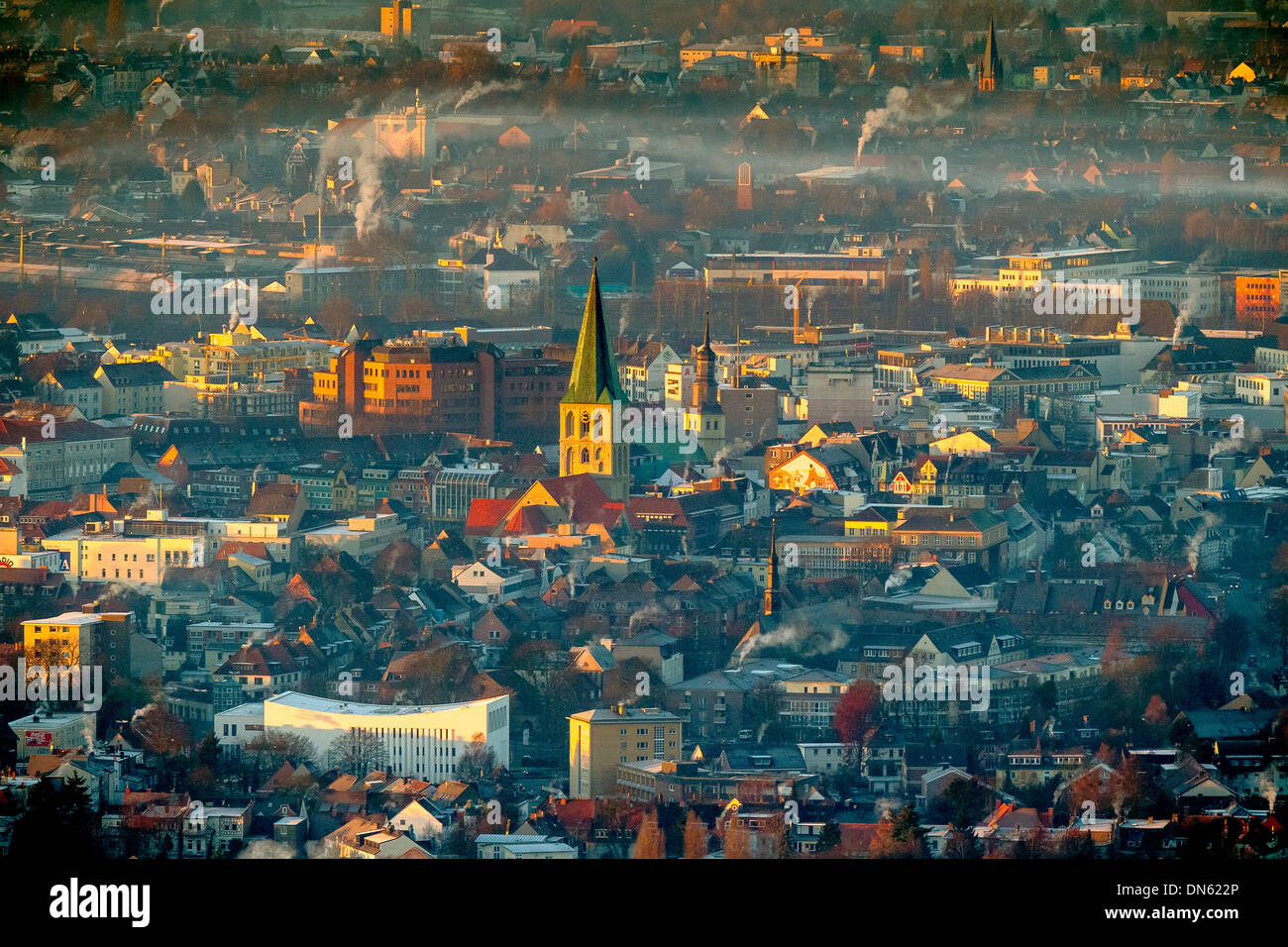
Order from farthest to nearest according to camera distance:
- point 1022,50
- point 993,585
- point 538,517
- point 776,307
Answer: point 1022,50, point 776,307, point 538,517, point 993,585

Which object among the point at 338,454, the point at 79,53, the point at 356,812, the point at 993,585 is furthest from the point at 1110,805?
the point at 79,53

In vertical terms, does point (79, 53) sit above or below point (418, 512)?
above

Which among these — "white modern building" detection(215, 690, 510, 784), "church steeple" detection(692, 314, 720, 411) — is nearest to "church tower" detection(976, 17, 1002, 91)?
"church steeple" detection(692, 314, 720, 411)

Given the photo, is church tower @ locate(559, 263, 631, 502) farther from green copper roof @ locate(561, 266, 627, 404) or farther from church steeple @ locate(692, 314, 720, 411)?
church steeple @ locate(692, 314, 720, 411)

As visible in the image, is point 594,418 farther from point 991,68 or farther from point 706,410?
point 991,68

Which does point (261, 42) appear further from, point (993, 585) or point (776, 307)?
point (993, 585)

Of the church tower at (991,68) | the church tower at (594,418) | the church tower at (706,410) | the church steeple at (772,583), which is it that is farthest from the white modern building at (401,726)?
the church tower at (991,68)
